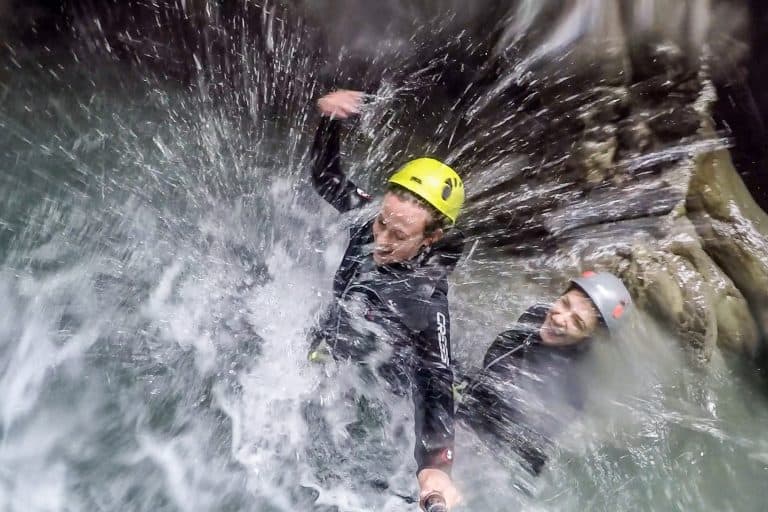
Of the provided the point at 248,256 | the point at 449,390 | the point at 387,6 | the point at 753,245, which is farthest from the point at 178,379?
the point at 753,245

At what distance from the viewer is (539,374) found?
9.05ft

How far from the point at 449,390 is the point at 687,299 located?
7.63 ft

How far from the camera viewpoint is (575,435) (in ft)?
10.2

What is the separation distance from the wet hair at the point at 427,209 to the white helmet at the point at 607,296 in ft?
2.53

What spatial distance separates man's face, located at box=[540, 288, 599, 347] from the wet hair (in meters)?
0.72

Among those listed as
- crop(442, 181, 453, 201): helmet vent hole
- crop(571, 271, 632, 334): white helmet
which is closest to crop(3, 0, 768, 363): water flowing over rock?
crop(571, 271, 632, 334): white helmet

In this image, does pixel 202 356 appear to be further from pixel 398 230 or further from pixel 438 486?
pixel 438 486

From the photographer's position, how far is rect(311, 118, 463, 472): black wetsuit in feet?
7.25

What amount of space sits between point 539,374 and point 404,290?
910 mm

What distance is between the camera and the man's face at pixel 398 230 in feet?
7.97

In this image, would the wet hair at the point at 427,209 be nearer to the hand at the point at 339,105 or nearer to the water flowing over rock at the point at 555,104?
the hand at the point at 339,105

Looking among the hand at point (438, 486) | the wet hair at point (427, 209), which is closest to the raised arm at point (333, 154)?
the wet hair at point (427, 209)

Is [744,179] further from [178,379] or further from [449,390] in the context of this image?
[178,379]

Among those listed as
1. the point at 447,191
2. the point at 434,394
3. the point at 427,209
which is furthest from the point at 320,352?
the point at 447,191
